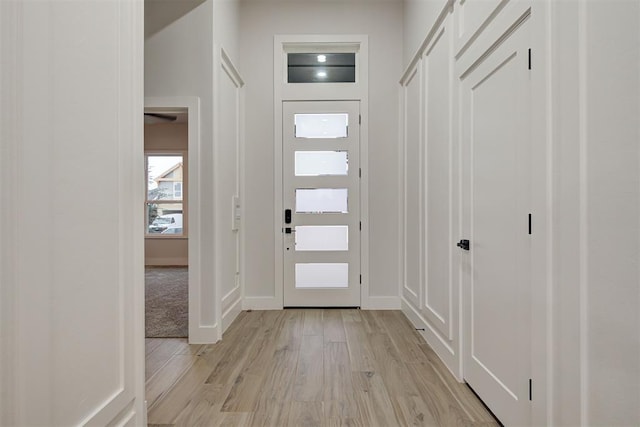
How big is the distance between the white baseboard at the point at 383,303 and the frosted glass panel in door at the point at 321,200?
3.42ft

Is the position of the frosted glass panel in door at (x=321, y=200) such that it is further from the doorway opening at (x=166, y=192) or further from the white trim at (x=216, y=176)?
the doorway opening at (x=166, y=192)

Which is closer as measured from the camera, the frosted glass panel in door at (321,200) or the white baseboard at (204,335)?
the white baseboard at (204,335)

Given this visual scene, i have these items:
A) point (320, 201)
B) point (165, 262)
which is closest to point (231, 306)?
point (320, 201)

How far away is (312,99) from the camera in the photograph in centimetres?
425

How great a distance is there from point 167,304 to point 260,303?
1214mm

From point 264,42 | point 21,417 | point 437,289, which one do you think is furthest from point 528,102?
point 264,42

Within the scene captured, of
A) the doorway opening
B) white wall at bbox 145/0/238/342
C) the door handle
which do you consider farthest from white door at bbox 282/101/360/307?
the doorway opening

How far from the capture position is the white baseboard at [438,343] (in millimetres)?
2502

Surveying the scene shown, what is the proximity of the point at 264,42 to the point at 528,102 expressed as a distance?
330 cm

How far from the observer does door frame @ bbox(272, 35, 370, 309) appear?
13.9 ft

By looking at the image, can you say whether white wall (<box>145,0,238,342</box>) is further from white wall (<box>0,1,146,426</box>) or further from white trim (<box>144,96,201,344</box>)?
white wall (<box>0,1,146,426</box>)

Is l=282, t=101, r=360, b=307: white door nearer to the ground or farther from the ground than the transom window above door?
nearer to the ground

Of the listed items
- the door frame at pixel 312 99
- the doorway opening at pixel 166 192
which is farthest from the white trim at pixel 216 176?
the doorway opening at pixel 166 192

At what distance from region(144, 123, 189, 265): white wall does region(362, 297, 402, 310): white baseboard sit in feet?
15.7
